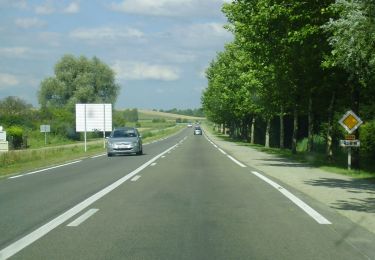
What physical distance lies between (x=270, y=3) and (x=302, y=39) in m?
1.79

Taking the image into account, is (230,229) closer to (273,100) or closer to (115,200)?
(115,200)

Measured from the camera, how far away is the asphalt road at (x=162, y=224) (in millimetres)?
6965

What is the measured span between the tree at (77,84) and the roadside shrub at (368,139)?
59730 millimetres

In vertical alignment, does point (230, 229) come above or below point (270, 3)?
below

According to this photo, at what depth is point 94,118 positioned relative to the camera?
154 ft

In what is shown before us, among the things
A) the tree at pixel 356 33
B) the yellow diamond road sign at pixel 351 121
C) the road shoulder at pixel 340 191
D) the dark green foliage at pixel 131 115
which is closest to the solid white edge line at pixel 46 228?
the road shoulder at pixel 340 191

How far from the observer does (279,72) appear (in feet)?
84.2

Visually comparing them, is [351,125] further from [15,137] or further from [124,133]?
[15,137]

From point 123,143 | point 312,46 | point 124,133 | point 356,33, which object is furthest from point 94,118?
point 356,33

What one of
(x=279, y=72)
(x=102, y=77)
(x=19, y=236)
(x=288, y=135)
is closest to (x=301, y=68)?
(x=279, y=72)

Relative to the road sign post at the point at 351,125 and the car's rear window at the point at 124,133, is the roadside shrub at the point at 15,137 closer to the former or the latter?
the car's rear window at the point at 124,133

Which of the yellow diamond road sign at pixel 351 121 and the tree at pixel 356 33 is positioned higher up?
the tree at pixel 356 33

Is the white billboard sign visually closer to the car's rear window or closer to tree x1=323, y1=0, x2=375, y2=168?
the car's rear window

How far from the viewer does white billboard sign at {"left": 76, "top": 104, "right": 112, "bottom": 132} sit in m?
46.4
